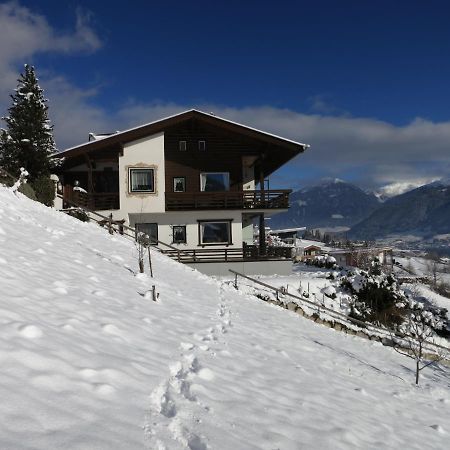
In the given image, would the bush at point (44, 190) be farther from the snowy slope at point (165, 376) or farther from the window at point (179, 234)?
the snowy slope at point (165, 376)

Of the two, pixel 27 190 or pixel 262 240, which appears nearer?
pixel 27 190

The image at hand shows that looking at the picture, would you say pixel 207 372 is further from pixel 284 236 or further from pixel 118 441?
pixel 284 236

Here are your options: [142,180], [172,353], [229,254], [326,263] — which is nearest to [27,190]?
[142,180]

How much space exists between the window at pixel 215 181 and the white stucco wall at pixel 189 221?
6.50 ft

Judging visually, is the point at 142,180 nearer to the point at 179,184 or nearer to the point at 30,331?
the point at 179,184

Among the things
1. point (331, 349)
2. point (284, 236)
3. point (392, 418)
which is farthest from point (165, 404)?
point (284, 236)

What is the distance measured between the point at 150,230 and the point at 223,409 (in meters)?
22.2

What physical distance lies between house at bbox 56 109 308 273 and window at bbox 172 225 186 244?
67 mm

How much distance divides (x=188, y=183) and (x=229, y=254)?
5.67m

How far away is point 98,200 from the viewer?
26156mm

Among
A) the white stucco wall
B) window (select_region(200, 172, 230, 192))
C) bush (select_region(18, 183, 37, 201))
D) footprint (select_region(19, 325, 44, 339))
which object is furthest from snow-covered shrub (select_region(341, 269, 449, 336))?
footprint (select_region(19, 325, 44, 339))

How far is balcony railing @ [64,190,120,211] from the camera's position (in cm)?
2569

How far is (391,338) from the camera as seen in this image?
1648cm

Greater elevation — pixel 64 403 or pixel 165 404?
pixel 64 403
